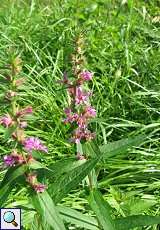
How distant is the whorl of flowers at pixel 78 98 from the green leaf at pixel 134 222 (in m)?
0.33

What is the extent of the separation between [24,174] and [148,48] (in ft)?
8.32

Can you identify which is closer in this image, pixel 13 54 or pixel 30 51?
pixel 13 54

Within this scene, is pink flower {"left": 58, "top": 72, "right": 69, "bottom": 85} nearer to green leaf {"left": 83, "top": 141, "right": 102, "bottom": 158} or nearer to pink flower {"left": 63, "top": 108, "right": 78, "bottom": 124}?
pink flower {"left": 63, "top": 108, "right": 78, "bottom": 124}

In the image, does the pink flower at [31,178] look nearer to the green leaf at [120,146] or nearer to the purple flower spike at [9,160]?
the purple flower spike at [9,160]

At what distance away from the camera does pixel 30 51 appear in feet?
13.7

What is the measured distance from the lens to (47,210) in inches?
67.3

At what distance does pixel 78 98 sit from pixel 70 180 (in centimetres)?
32

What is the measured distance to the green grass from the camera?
2988 millimetres

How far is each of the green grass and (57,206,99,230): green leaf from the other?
1.52ft

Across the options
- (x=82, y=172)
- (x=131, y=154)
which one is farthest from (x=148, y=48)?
(x=82, y=172)

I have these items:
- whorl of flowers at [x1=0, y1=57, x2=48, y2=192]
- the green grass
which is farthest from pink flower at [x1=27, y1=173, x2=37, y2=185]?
the green grass

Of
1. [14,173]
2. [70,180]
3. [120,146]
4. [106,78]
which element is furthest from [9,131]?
[106,78]

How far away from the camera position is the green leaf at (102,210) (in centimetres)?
183

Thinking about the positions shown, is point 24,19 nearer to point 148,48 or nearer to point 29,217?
point 148,48
